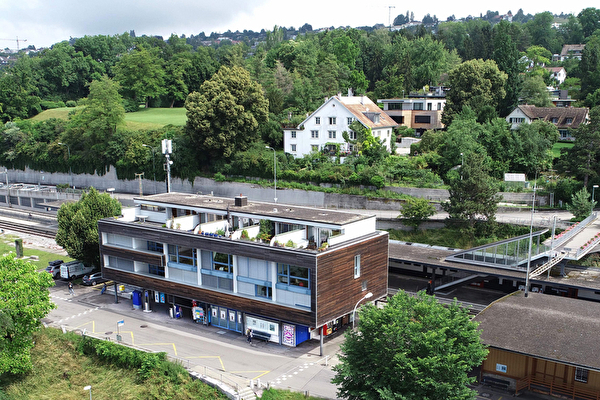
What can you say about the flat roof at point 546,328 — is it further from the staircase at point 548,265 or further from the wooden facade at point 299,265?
the wooden facade at point 299,265

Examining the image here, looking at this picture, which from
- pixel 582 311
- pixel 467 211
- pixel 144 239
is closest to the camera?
pixel 582 311

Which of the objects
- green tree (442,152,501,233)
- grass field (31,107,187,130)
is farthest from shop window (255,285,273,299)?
grass field (31,107,187,130)

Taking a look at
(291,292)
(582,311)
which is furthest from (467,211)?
(291,292)

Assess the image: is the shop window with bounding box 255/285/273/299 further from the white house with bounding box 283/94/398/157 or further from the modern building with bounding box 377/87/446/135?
the modern building with bounding box 377/87/446/135

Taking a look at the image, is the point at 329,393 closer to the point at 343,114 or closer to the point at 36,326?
the point at 36,326

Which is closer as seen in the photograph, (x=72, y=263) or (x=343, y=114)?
(x=72, y=263)

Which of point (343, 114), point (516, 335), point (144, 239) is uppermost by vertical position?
point (343, 114)
